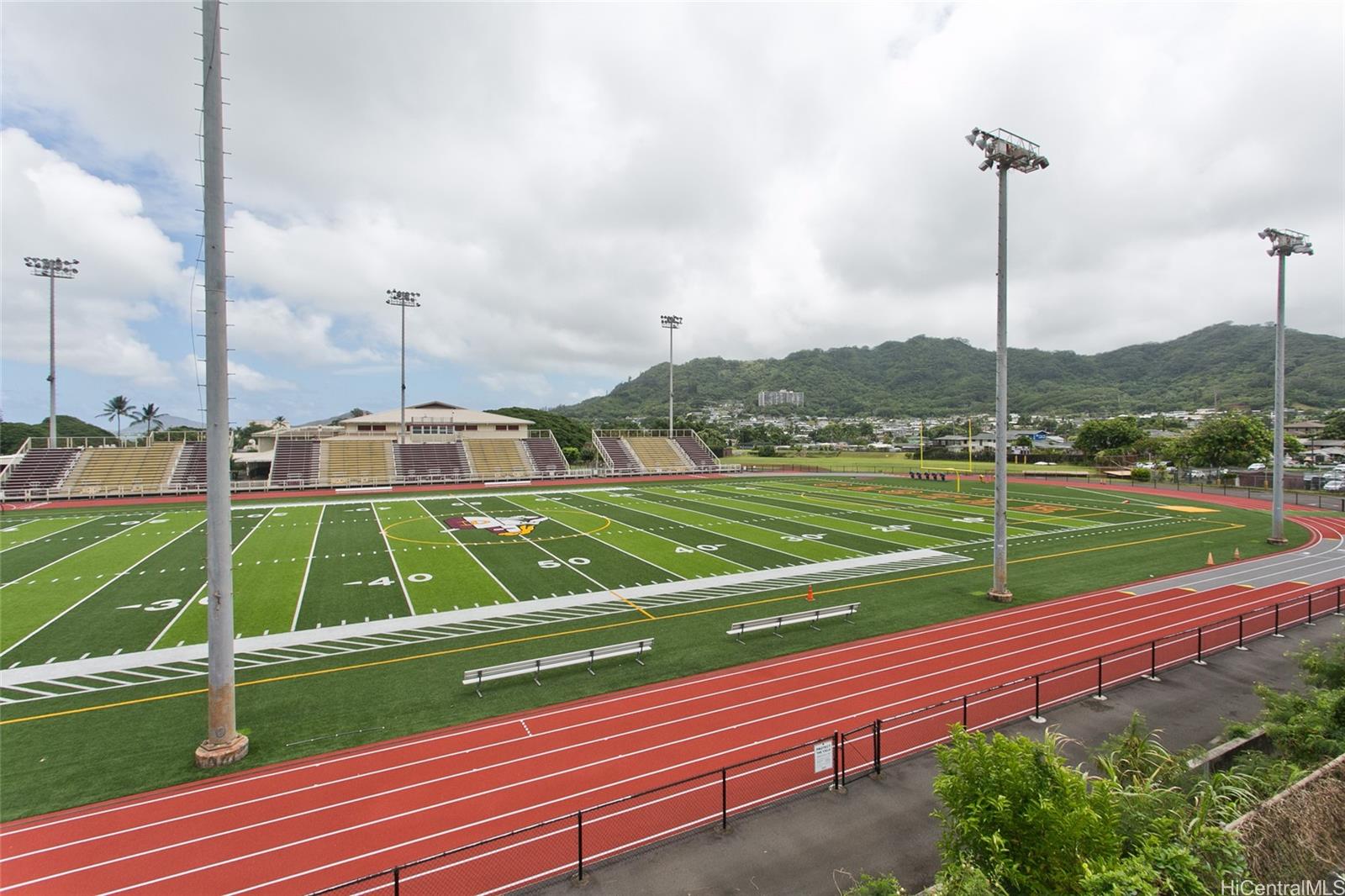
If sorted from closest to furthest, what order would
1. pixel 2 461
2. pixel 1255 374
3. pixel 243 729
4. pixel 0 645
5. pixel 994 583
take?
pixel 243 729 < pixel 0 645 < pixel 994 583 < pixel 2 461 < pixel 1255 374

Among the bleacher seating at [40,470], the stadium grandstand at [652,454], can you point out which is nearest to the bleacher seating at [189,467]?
the bleacher seating at [40,470]

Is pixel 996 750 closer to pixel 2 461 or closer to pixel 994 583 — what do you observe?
pixel 994 583

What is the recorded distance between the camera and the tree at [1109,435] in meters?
90.4

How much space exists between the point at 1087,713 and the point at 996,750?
7357mm

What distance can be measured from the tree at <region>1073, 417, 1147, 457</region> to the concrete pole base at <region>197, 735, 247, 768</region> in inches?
4227

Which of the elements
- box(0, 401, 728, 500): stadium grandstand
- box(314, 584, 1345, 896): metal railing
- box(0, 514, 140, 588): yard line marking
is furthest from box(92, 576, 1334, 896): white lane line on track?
box(0, 401, 728, 500): stadium grandstand

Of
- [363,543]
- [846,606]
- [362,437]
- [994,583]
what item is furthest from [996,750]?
[362,437]

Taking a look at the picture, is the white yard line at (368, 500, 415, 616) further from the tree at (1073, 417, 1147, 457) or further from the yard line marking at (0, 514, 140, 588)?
the tree at (1073, 417, 1147, 457)

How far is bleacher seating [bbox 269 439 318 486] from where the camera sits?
2126 inches

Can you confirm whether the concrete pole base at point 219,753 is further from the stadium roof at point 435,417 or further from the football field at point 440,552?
the stadium roof at point 435,417

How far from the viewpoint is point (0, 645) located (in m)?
15.6

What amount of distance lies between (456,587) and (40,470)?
5259 centimetres

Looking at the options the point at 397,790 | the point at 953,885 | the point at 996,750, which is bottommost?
the point at 397,790

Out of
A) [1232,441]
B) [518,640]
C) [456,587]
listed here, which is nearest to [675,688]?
[518,640]
